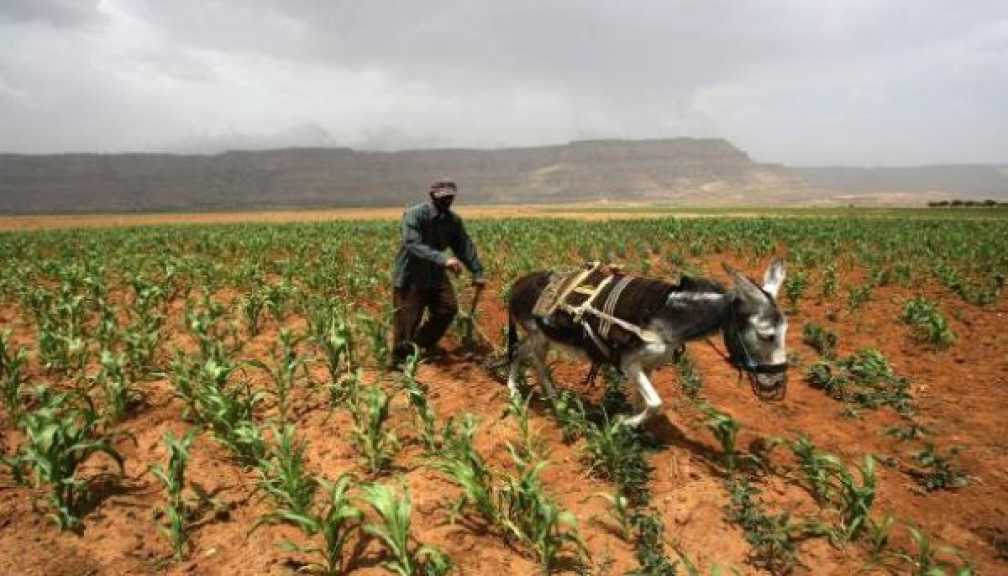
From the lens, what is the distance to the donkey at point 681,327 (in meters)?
5.07

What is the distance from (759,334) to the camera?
5074 millimetres

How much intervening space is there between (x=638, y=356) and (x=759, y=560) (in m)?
1.91

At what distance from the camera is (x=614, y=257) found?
20.3 meters

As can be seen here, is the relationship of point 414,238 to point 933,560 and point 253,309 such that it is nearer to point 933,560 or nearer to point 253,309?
point 253,309

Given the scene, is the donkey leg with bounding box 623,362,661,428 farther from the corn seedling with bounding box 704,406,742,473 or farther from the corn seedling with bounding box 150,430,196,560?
the corn seedling with bounding box 150,430,196,560

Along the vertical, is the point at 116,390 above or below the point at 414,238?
below

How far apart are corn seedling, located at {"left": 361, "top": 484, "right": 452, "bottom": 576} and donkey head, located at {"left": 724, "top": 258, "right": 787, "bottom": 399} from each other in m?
3.01

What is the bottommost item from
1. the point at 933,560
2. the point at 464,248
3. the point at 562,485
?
the point at 933,560

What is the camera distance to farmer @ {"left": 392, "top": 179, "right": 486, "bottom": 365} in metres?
7.36

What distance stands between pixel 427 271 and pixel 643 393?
131 inches

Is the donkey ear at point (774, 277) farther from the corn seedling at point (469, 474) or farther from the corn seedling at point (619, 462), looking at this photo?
the corn seedling at point (469, 474)

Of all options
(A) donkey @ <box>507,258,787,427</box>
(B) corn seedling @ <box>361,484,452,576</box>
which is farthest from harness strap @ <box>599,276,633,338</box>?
(B) corn seedling @ <box>361,484,452,576</box>

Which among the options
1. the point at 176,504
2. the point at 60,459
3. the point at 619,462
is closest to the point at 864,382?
the point at 619,462

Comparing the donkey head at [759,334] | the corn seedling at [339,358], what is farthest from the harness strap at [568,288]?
the corn seedling at [339,358]
